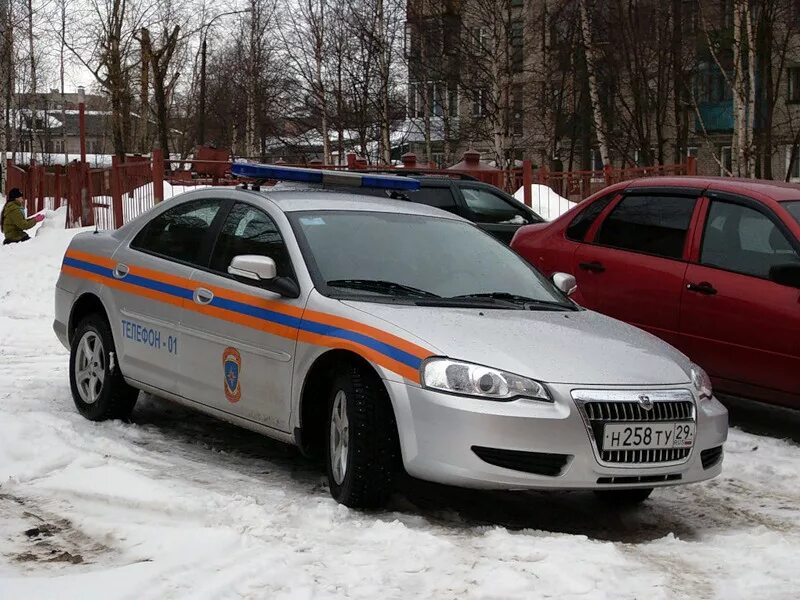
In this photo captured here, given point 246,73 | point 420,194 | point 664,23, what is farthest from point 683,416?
point 246,73

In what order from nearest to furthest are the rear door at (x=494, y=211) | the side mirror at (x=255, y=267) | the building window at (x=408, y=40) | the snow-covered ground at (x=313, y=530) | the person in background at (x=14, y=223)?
the snow-covered ground at (x=313, y=530)
the side mirror at (x=255, y=267)
the rear door at (x=494, y=211)
the person in background at (x=14, y=223)
the building window at (x=408, y=40)

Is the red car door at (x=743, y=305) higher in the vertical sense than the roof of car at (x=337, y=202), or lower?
lower

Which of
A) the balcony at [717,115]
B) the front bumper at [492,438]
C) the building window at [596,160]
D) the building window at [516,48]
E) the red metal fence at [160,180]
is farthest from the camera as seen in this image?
the building window at [596,160]

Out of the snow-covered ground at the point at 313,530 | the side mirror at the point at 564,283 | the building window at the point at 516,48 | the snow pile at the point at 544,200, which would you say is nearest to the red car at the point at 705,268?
the snow-covered ground at the point at 313,530

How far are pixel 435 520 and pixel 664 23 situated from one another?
139ft

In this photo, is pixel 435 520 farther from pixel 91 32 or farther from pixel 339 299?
pixel 91 32

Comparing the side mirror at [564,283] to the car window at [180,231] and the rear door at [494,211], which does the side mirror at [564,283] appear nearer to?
the car window at [180,231]

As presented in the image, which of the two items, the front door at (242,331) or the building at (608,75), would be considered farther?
the building at (608,75)

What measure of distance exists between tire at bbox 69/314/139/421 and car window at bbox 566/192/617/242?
3.34 metres

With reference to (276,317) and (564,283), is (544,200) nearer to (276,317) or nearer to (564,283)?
(564,283)

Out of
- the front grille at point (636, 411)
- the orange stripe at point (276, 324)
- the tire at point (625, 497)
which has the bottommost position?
the tire at point (625, 497)

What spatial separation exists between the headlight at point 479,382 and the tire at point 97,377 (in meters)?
2.72

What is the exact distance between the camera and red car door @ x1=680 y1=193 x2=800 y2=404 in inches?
291

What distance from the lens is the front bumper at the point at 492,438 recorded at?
509 cm
